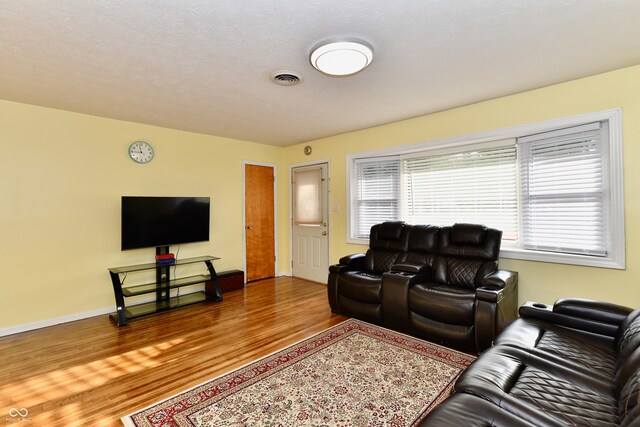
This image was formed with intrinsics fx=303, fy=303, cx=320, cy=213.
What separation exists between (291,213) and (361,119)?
7.95 ft

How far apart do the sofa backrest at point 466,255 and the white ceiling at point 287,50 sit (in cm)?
149

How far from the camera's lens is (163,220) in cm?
408

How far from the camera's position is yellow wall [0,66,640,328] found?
9.01 ft

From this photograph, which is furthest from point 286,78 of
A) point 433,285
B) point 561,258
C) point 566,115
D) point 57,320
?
point 57,320

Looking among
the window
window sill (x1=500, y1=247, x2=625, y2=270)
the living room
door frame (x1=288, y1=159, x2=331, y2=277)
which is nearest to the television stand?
the living room

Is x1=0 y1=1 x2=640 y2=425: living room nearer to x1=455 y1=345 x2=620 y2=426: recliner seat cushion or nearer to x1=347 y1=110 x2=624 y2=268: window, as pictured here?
x1=347 y1=110 x2=624 y2=268: window

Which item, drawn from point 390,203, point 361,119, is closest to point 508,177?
point 390,203

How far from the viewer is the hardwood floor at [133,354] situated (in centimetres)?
209

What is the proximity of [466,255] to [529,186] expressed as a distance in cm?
98

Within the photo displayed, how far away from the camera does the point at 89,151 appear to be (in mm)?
3746

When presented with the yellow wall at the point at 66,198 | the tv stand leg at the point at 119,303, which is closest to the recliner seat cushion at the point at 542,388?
the tv stand leg at the point at 119,303

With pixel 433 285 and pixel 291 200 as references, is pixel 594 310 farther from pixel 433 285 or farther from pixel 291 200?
pixel 291 200

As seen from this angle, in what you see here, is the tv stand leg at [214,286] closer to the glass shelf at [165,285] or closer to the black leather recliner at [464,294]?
the glass shelf at [165,285]

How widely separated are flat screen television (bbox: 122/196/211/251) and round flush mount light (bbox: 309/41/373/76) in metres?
2.88
